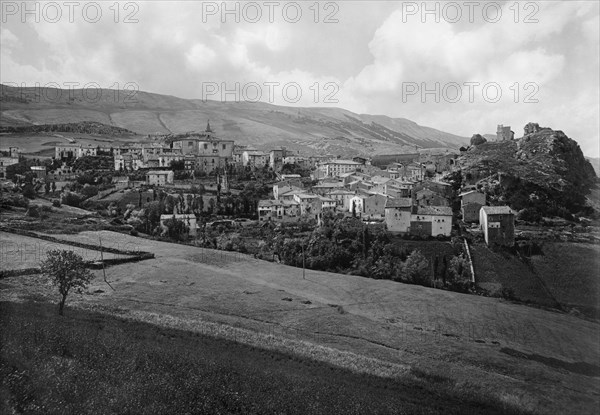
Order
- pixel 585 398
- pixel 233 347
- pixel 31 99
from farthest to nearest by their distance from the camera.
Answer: pixel 31 99 < pixel 233 347 < pixel 585 398

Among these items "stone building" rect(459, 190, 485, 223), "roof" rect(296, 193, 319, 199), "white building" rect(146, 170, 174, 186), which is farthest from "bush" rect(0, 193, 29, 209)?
"stone building" rect(459, 190, 485, 223)

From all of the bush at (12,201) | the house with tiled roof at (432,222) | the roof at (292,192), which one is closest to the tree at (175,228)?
the bush at (12,201)

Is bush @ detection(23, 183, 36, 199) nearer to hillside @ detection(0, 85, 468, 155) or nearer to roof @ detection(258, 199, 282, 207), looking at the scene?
roof @ detection(258, 199, 282, 207)

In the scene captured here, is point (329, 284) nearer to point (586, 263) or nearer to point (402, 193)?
point (586, 263)

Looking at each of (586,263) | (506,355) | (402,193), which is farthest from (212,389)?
(402,193)

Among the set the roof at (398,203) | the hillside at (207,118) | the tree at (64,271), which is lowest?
the tree at (64,271)

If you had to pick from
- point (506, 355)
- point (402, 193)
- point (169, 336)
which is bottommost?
point (506, 355)

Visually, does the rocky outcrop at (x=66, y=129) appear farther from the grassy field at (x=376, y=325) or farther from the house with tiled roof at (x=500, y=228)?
the house with tiled roof at (x=500, y=228)
